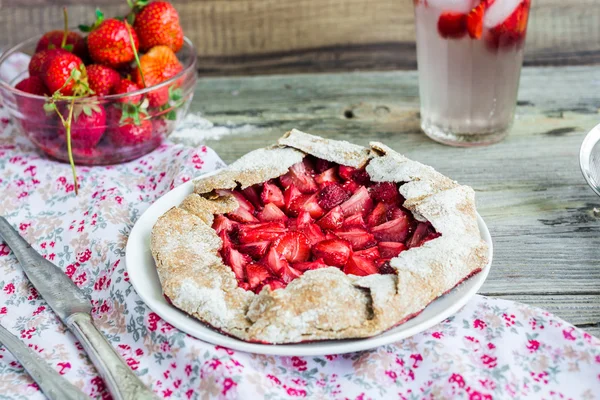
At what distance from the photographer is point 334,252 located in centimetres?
138

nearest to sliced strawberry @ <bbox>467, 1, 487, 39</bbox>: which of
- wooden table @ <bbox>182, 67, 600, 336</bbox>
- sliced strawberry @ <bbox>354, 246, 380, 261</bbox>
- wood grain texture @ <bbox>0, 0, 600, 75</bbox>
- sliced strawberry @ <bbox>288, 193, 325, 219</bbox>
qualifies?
wooden table @ <bbox>182, 67, 600, 336</bbox>

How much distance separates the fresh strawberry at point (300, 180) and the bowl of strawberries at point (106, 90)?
527 millimetres

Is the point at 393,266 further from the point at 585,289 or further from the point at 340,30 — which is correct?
the point at 340,30

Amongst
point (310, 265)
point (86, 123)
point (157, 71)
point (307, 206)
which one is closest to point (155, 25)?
point (157, 71)

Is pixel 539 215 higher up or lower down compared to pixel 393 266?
lower down

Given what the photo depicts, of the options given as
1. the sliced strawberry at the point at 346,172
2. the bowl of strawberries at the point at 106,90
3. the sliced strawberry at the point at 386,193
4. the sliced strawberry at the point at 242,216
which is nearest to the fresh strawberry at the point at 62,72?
the bowl of strawberries at the point at 106,90

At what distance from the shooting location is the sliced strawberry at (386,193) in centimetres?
158

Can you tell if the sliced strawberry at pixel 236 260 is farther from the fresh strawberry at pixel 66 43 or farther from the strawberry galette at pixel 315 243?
the fresh strawberry at pixel 66 43

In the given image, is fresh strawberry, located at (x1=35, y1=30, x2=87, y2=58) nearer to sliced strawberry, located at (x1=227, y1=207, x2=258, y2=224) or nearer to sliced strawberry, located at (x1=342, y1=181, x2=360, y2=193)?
sliced strawberry, located at (x1=227, y1=207, x2=258, y2=224)

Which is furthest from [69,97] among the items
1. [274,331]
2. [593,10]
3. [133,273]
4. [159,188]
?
[593,10]

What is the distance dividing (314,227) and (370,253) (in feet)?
0.49

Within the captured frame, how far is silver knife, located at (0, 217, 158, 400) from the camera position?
119 cm

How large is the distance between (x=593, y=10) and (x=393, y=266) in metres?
1.93

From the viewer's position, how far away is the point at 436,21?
194cm
